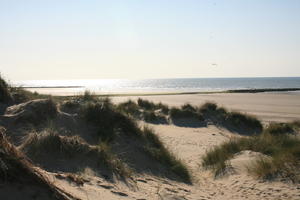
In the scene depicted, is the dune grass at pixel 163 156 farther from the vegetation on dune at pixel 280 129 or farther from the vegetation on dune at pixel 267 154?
the vegetation on dune at pixel 280 129

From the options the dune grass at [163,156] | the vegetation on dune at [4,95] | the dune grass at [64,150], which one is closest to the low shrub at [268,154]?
the dune grass at [163,156]

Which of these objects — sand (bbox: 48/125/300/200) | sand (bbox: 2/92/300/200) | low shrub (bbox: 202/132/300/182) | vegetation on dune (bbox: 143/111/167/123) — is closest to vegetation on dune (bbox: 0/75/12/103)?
sand (bbox: 2/92/300/200)

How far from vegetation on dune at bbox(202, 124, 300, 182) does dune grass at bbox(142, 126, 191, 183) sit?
0.99 metres

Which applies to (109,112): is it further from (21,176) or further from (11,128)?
(21,176)

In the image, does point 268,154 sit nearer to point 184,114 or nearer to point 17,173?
point 17,173

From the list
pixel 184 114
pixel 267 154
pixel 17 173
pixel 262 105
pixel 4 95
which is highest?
pixel 4 95

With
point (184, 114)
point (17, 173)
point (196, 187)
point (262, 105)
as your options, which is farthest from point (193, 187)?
point (262, 105)

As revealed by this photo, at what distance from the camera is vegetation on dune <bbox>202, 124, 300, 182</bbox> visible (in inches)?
283

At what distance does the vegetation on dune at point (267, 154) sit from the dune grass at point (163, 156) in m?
0.99

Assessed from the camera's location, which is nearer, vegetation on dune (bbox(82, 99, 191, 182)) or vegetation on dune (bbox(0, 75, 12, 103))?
vegetation on dune (bbox(82, 99, 191, 182))

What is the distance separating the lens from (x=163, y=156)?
8.46 meters

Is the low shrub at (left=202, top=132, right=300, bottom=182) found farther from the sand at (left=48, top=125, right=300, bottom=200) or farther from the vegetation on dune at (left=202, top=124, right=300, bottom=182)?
the sand at (left=48, top=125, right=300, bottom=200)

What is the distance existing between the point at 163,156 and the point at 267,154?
10.0ft

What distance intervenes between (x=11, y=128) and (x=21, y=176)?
4699mm
